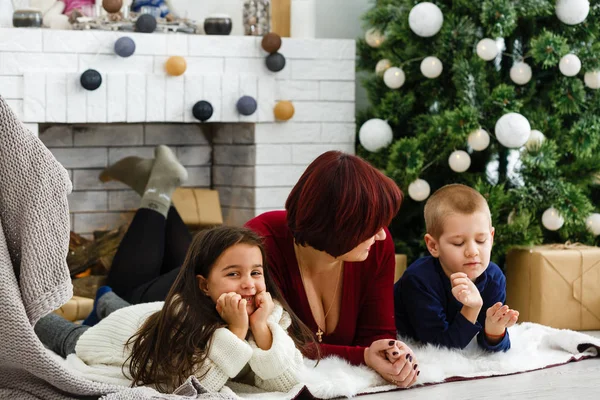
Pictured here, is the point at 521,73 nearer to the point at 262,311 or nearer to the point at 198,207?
the point at 198,207

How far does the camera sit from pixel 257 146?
3.52 m

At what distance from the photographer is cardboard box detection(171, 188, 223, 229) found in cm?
356

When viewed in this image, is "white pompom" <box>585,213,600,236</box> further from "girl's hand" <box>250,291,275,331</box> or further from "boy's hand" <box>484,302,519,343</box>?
"girl's hand" <box>250,291,275,331</box>

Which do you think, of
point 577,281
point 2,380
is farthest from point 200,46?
point 2,380

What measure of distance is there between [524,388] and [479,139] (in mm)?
1194

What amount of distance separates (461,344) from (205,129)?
6.04 ft

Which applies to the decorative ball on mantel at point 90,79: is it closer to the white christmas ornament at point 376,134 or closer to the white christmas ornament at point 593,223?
the white christmas ornament at point 376,134

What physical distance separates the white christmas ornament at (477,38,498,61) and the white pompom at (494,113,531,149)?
0.26m

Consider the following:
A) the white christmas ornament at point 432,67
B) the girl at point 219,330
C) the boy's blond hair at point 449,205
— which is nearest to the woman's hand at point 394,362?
the girl at point 219,330

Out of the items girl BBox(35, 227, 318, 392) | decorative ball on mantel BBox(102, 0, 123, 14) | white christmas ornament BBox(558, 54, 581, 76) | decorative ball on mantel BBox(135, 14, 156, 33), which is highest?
A: decorative ball on mantel BBox(102, 0, 123, 14)

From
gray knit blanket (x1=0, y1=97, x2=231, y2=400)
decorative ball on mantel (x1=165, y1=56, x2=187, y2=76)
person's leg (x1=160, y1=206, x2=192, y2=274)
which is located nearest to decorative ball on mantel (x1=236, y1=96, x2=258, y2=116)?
decorative ball on mantel (x1=165, y1=56, x2=187, y2=76)

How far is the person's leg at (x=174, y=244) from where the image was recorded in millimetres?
3129

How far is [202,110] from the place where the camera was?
3.35 m

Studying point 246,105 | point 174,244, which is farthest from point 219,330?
point 246,105
